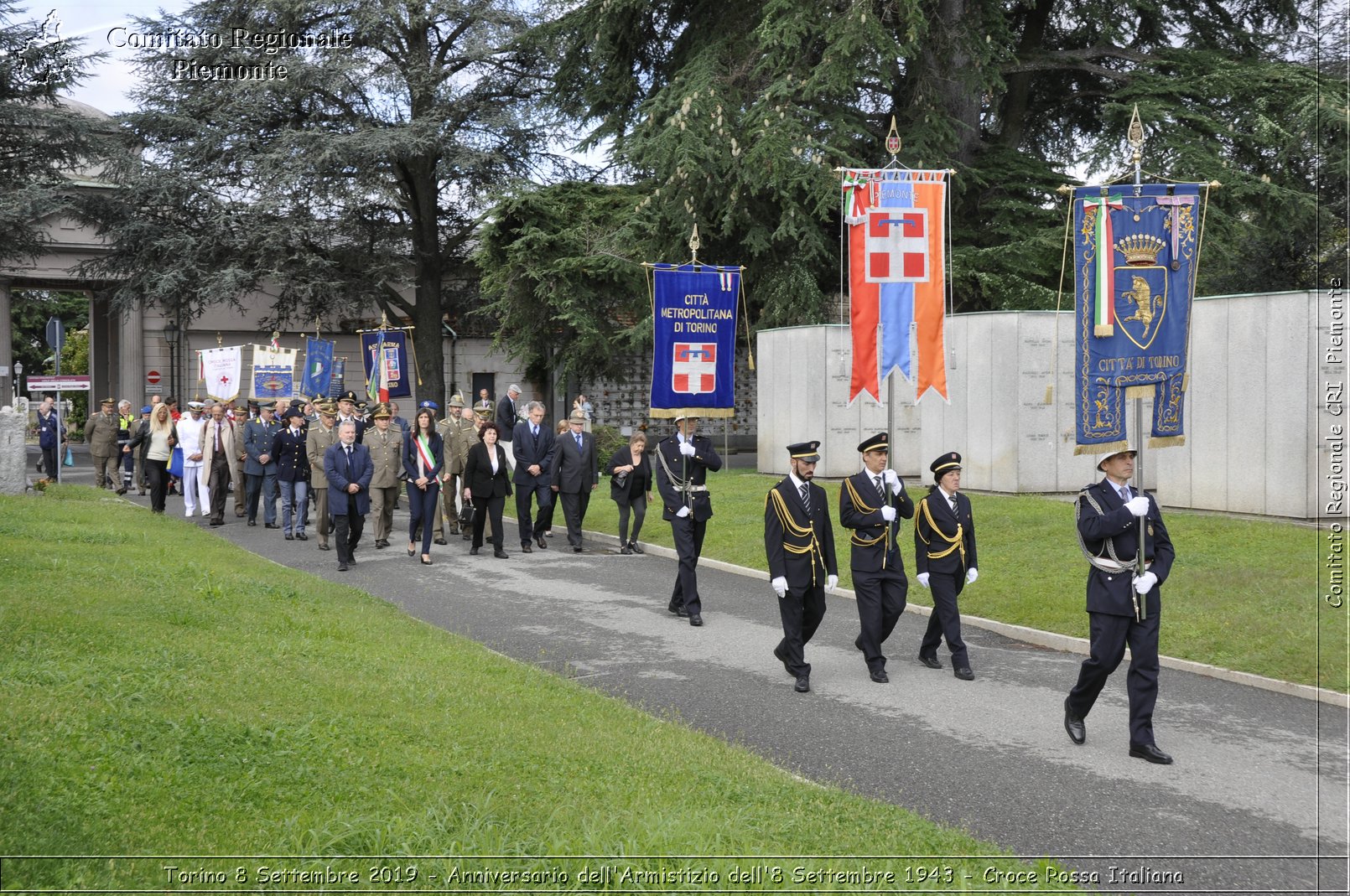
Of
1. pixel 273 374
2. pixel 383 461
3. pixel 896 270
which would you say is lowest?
pixel 383 461

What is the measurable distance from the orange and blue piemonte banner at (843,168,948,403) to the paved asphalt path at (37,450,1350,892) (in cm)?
261

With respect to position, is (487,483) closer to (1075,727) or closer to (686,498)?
(686,498)

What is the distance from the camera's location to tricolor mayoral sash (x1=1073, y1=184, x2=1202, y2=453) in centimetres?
931

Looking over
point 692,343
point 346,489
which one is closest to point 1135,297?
point 692,343

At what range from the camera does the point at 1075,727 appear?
773 centimetres

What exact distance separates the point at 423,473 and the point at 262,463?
14.8ft

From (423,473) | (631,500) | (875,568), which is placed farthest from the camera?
(631,500)

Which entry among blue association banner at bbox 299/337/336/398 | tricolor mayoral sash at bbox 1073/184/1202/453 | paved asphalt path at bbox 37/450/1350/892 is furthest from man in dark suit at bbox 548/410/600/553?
blue association banner at bbox 299/337/336/398

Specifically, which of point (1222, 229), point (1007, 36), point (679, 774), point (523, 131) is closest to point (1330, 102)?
point (679, 774)

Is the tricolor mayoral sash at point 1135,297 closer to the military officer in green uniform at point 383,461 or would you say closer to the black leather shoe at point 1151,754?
the black leather shoe at point 1151,754

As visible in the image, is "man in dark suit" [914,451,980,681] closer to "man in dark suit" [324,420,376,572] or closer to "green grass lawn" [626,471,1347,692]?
"green grass lawn" [626,471,1347,692]

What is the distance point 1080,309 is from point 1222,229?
15558 millimetres

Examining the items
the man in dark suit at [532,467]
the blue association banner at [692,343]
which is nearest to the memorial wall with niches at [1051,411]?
the blue association banner at [692,343]

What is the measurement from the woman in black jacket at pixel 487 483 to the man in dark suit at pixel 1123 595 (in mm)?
10099
